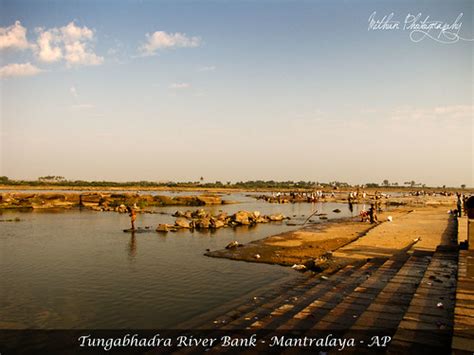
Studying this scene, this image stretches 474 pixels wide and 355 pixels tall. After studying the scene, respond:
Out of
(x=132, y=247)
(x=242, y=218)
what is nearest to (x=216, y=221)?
(x=242, y=218)

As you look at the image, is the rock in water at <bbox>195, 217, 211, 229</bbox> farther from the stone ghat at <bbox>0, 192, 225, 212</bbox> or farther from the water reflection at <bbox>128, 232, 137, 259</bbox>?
the stone ghat at <bbox>0, 192, 225, 212</bbox>

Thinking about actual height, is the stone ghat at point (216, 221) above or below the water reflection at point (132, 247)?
above

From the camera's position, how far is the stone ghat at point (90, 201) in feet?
206

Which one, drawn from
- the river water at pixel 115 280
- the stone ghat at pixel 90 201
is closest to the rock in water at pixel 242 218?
the river water at pixel 115 280

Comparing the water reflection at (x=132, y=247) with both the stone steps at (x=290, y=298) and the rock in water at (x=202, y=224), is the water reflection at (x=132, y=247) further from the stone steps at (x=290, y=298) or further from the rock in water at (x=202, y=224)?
the stone steps at (x=290, y=298)

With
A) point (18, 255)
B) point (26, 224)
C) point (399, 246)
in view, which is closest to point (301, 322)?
point (399, 246)

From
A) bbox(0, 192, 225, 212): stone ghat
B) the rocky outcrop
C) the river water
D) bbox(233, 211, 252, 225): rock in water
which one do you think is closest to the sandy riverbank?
the river water

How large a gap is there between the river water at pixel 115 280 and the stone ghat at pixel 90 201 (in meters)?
31.4

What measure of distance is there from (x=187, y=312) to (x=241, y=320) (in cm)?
281

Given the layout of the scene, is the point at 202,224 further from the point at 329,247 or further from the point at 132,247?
the point at 329,247

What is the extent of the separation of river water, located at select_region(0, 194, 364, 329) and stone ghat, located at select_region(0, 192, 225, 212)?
31.4 metres

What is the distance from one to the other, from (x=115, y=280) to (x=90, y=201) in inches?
2238

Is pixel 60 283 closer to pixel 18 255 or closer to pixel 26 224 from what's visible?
pixel 18 255

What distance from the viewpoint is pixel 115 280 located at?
59.0 ft
